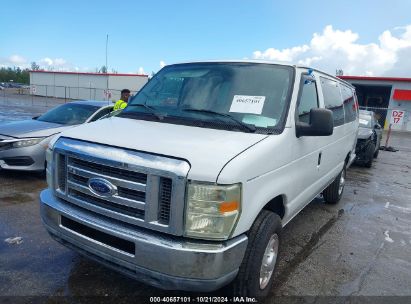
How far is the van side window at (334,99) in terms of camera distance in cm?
468

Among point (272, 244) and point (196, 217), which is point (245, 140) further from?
point (272, 244)

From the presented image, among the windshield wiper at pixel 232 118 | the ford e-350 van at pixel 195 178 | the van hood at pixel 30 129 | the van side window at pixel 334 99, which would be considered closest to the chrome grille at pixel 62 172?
the ford e-350 van at pixel 195 178

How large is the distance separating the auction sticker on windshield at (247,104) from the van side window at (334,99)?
1543mm

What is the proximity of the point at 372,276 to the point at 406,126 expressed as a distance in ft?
100

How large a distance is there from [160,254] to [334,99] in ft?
12.2

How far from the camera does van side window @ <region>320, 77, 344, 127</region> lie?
468 cm

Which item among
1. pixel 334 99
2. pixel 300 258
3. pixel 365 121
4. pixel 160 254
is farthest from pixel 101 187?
pixel 365 121

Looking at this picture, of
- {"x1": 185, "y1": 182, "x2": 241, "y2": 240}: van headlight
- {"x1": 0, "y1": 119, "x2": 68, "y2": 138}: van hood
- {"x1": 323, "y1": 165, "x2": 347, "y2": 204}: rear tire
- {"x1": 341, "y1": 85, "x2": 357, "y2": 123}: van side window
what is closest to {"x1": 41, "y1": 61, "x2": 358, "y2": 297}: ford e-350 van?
{"x1": 185, "y1": 182, "x2": 241, "y2": 240}: van headlight

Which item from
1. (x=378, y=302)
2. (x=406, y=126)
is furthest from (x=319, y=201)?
(x=406, y=126)

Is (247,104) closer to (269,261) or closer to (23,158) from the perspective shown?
(269,261)

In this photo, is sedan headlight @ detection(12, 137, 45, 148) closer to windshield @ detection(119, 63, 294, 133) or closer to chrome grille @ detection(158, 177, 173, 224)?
windshield @ detection(119, 63, 294, 133)

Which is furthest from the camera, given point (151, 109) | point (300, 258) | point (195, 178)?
point (300, 258)

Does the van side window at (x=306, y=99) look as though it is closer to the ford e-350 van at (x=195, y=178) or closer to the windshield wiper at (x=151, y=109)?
the ford e-350 van at (x=195, y=178)

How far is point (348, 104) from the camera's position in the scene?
20.7ft
